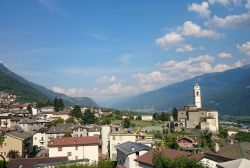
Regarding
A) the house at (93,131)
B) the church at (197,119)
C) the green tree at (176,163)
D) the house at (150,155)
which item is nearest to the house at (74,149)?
the house at (150,155)

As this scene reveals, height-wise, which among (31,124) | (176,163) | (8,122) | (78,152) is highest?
(8,122)

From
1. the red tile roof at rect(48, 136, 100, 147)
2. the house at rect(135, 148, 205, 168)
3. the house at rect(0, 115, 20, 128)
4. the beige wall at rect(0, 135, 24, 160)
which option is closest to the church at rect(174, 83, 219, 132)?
the house at rect(0, 115, 20, 128)

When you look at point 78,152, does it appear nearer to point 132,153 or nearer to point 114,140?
point 114,140

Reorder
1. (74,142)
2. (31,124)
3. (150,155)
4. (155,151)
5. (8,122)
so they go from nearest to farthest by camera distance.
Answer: (155,151) → (150,155) → (74,142) → (31,124) → (8,122)

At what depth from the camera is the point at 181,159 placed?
1314 inches

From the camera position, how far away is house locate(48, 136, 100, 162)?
57.4 metres

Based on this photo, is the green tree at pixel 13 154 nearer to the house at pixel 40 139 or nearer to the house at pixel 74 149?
the house at pixel 74 149

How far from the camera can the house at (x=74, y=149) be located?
57.4 meters

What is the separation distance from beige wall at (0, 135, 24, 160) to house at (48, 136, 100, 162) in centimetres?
839

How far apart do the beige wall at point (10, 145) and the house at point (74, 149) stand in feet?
27.5

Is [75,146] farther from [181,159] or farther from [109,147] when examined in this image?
[181,159]

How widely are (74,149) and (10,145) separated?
43.1ft

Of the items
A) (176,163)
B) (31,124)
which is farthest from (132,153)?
(31,124)

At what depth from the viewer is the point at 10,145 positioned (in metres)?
62.7
